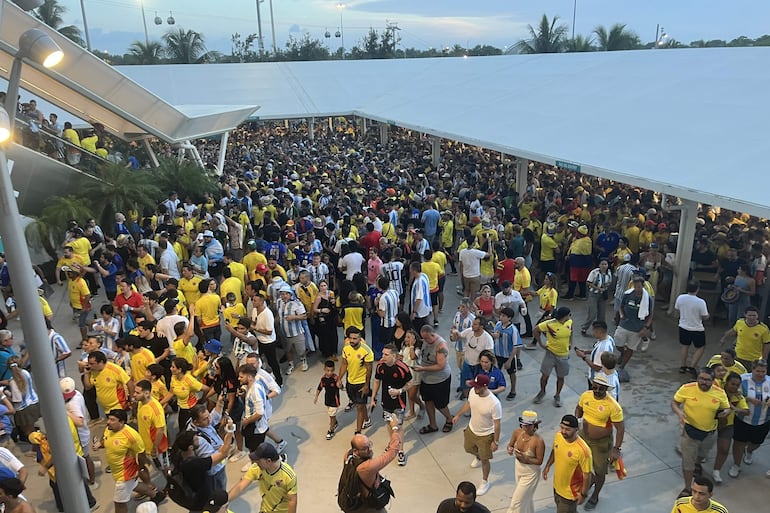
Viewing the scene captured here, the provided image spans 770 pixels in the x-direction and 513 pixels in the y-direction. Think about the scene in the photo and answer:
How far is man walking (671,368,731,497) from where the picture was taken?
5355mm

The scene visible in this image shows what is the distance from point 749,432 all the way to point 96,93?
14493 millimetres

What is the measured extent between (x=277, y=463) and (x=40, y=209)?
12506 millimetres

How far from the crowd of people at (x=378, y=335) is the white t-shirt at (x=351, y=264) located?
0.03 meters

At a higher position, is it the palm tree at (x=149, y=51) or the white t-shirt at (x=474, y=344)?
the palm tree at (x=149, y=51)

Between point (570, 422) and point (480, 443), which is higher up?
point (570, 422)

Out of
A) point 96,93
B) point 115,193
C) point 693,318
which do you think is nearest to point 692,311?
point 693,318

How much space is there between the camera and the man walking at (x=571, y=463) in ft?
15.3

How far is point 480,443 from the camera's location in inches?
222

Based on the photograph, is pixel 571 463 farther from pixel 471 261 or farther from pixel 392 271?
pixel 471 261

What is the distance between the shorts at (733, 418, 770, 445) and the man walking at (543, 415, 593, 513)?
217 centimetres

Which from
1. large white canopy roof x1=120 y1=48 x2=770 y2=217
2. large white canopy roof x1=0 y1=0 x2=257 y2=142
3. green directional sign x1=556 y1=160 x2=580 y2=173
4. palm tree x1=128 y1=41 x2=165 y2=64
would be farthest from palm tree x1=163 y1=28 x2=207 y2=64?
green directional sign x1=556 y1=160 x2=580 y2=173

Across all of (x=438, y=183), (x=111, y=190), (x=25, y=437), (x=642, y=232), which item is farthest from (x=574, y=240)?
(x=111, y=190)

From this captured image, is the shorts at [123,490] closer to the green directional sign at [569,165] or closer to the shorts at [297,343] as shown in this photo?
the shorts at [297,343]

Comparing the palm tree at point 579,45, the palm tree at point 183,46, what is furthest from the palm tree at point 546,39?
the palm tree at point 183,46
